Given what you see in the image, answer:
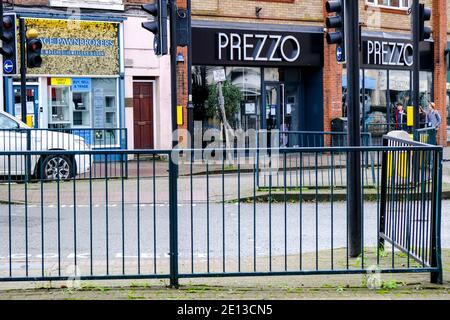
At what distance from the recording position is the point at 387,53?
30.4 m

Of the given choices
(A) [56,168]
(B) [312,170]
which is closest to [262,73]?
(B) [312,170]

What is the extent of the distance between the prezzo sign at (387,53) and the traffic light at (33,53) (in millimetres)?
14304

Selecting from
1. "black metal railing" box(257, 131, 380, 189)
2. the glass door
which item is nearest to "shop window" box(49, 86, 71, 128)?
the glass door

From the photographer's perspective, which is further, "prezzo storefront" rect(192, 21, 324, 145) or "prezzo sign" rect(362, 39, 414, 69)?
"prezzo sign" rect(362, 39, 414, 69)

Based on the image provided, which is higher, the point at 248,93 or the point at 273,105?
the point at 248,93

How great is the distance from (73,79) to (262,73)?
273 inches

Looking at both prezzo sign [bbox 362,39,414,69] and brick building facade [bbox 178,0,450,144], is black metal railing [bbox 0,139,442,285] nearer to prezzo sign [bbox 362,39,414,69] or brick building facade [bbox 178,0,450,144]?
brick building facade [bbox 178,0,450,144]

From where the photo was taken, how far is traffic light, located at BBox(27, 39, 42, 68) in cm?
1844

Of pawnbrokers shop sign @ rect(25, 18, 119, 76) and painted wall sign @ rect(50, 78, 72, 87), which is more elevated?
pawnbrokers shop sign @ rect(25, 18, 119, 76)

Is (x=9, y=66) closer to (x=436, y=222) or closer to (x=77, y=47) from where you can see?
(x=77, y=47)

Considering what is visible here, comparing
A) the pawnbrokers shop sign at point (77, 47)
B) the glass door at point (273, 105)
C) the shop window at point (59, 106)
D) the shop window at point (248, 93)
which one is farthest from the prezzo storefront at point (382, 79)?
the shop window at point (59, 106)

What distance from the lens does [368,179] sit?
9484 mm

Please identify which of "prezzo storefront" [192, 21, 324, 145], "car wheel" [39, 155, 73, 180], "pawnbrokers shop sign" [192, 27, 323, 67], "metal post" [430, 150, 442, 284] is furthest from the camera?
"prezzo storefront" [192, 21, 324, 145]

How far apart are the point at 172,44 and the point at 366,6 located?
514 inches
